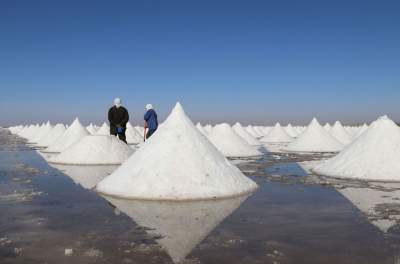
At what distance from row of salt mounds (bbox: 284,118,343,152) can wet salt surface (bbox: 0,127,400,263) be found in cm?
1572

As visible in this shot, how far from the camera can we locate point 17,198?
784cm

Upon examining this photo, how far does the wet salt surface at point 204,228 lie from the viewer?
4.42m

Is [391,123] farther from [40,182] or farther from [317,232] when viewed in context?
[40,182]

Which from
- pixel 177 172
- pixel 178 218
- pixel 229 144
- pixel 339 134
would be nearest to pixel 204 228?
pixel 178 218

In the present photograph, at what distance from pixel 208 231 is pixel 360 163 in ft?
23.4

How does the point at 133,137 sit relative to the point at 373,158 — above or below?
below

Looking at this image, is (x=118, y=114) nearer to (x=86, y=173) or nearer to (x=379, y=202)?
(x=86, y=173)

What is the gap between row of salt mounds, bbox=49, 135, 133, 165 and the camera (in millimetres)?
14281

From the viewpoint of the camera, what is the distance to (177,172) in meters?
8.00

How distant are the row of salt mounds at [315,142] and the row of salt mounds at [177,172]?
16.1m

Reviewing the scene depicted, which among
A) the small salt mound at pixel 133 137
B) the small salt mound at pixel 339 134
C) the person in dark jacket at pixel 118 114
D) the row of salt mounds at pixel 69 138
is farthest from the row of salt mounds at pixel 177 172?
the small salt mound at pixel 339 134

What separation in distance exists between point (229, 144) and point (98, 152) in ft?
24.7

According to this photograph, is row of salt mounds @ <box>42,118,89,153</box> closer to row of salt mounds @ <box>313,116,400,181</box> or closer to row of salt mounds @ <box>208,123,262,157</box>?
row of salt mounds @ <box>208,123,262,157</box>

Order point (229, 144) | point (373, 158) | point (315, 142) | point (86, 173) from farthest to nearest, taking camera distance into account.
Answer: point (315, 142) → point (229, 144) → point (86, 173) → point (373, 158)
